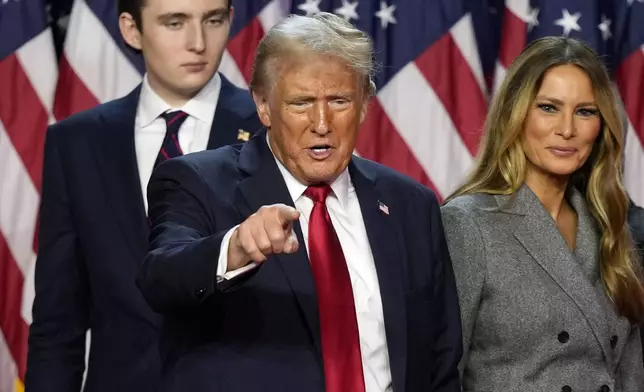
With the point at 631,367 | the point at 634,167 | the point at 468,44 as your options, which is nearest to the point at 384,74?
the point at 468,44

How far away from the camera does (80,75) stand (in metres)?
3.68

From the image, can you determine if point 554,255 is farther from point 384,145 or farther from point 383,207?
point 384,145

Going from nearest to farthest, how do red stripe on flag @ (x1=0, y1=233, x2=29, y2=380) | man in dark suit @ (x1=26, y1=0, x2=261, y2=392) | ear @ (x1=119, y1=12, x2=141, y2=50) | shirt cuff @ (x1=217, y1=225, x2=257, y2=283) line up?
shirt cuff @ (x1=217, y1=225, x2=257, y2=283) < man in dark suit @ (x1=26, y1=0, x2=261, y2=392) < ear @ (x1=119, y1=12, x2=141, y2=50) < red stripe on flag @ (x1=0, y1=233, x2=29, y2=380)

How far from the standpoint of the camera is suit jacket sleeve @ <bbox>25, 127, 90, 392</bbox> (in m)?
2.61

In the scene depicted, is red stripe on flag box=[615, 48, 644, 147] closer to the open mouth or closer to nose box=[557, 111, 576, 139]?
nose box=[557, 111, 576, 139]

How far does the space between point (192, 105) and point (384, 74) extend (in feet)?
4.12

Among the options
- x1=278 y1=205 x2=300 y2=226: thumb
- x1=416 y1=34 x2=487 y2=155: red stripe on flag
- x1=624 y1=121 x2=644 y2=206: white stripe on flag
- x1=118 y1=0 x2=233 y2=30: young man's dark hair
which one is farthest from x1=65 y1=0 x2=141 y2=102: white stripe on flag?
x1=278 y1=205 x2=300 y2=226: thumb

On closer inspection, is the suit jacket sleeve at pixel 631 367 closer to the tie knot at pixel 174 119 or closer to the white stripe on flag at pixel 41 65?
the tie knot at pixel 174 119

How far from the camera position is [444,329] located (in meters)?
2.23

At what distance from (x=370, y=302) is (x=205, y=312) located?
293 mm

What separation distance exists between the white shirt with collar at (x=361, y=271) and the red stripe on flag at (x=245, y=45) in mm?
1682

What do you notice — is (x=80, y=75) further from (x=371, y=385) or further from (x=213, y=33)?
(x=371, y=385)

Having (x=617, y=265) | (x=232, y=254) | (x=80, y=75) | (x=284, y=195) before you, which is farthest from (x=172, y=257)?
(x=80, y=75)

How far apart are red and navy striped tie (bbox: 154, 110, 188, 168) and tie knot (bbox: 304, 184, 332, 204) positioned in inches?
24.3
